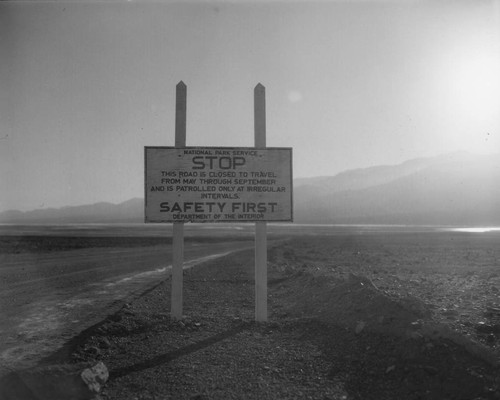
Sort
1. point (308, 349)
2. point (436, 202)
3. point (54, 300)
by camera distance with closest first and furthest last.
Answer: point (308, 349) < point (54, 300) < point (436, 202)

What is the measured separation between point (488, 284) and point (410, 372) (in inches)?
301

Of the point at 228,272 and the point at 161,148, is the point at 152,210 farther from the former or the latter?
the point at 228,272

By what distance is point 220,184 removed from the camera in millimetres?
8109

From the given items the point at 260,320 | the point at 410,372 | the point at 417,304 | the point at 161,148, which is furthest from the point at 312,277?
the point at 410,372

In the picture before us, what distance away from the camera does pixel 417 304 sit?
7.04 m

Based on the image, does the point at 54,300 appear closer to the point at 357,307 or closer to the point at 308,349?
the point at 308,349

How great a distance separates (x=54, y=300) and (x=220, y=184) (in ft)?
15.9

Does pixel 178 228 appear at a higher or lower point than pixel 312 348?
higher

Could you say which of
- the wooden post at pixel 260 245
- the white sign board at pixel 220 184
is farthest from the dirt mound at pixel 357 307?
the white sign board at pixel 220 184

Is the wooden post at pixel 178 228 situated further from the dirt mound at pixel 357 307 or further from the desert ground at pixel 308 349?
the dirt mound at pixel 357 307

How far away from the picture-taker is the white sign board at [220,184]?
7973 millimetres

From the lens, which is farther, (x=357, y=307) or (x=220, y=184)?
(x=220, y=184)

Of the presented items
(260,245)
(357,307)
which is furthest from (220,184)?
(357,307)

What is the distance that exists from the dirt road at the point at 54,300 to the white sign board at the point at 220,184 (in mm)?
2314
